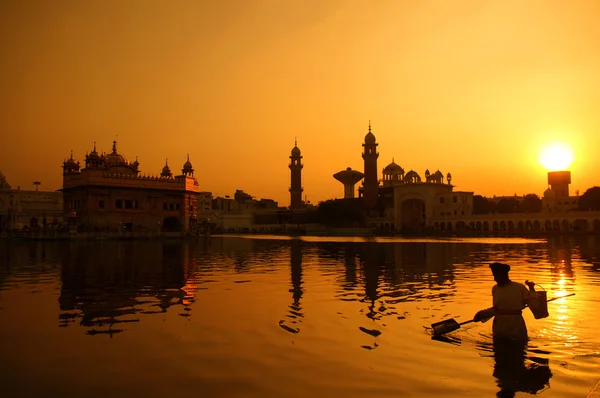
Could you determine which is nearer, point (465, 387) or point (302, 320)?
point (465, 387)

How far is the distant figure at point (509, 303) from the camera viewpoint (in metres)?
7.34

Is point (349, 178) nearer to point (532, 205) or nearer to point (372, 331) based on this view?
point (532, 205)

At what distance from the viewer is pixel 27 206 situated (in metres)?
93.8

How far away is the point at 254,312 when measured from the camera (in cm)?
1041

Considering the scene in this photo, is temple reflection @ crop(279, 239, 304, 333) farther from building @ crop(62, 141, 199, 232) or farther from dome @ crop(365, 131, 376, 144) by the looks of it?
dome @ crop(365, 131, 376, 144)

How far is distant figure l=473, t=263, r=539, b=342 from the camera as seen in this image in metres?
7.34

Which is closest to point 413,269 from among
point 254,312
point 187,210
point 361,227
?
point 254,312

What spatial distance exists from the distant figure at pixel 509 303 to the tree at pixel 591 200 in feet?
265

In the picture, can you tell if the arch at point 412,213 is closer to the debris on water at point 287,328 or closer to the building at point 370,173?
the building at point 370,173

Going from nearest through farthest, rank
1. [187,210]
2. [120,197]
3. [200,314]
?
[200,314] → [120,197] → [187,210]

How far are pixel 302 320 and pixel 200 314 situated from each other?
198 cm

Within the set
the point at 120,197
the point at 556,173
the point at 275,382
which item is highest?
the point at 556,173

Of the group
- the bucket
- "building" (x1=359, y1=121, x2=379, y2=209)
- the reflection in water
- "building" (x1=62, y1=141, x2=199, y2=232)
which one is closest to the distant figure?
the bucket

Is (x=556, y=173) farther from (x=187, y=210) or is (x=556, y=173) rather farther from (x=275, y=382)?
(x=275, y=382)
